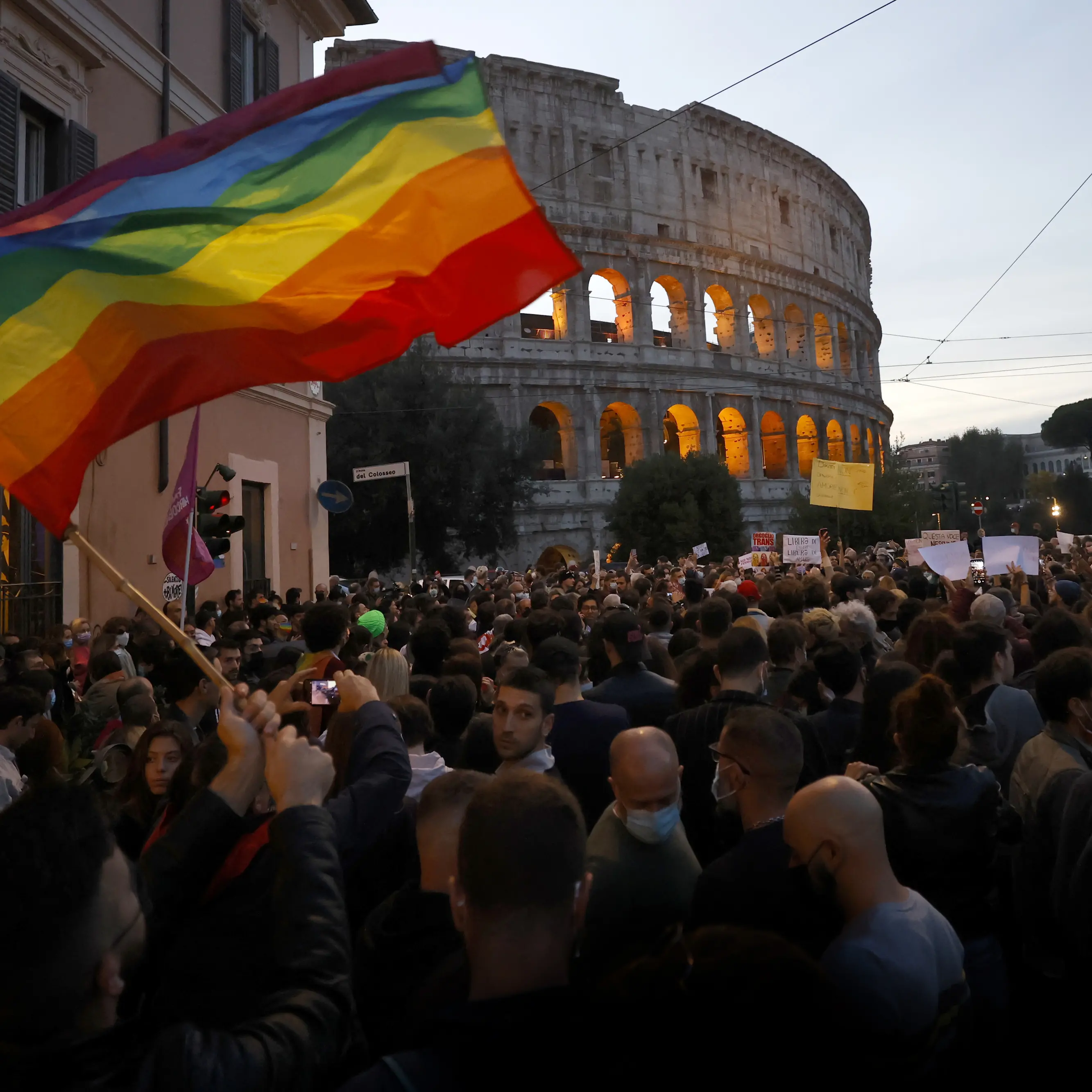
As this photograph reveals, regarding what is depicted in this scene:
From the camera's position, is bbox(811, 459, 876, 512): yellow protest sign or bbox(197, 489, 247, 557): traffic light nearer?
bbox(197, 489, 247, 557): traffic light

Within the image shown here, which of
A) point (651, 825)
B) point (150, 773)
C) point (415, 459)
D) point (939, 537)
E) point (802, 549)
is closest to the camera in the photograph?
point (651, 825)

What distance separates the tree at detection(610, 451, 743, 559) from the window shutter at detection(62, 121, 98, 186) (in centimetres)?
2502

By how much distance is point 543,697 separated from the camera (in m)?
3.86

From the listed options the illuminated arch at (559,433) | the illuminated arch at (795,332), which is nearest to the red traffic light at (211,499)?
the illuminated arch at (559,433)

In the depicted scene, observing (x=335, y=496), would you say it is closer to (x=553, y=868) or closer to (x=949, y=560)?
(x=949, y=560)

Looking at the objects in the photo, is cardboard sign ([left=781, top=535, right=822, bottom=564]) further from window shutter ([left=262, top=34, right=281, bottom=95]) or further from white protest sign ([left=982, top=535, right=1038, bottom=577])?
window shutter ([left=262, top=34, right=281, bottom=95])

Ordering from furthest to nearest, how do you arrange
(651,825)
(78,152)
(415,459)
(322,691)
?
(415,459) → (78,152) → (322,691) → (651,825)

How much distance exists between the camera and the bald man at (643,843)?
276cm

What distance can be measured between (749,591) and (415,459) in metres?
20.1

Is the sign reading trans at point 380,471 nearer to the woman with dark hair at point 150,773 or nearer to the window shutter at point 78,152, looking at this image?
the window shutter at point 78,152

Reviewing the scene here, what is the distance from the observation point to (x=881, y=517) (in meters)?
35.8

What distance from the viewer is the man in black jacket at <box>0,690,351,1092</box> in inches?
58.7

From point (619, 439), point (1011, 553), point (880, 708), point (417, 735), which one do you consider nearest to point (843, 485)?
point (1011, 553)

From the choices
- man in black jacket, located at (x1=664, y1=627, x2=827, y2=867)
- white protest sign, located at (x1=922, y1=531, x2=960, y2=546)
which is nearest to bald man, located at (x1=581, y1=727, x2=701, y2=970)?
man in black jacket, located at (x1=664, y1=627, x2=827, y2=867)
